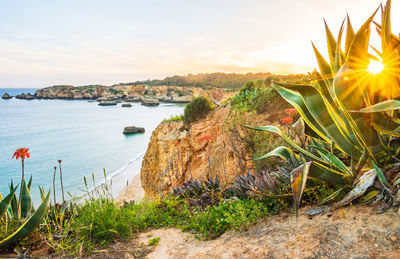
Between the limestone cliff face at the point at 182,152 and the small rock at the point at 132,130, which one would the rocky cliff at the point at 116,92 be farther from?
the limestone cliff face at the point at 182,152

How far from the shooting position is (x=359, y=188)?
7.95 feet

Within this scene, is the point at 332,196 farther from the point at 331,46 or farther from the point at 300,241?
the point at 331,46

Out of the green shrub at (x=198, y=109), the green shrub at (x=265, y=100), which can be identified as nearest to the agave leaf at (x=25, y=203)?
the green shrub at (x=265, y=100)

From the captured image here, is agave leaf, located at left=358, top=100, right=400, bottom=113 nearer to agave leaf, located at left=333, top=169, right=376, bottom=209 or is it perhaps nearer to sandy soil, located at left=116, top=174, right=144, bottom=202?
agave leaf, located at left=333, top=169, right=376, bottom=209

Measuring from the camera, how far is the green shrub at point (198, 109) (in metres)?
10.5

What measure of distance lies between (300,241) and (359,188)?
0.85 meters

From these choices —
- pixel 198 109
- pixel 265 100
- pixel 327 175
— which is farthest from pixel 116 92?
pixel 327 175

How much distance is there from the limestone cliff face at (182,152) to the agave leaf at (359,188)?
558 cm

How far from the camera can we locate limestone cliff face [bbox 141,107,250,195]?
9.04 meters

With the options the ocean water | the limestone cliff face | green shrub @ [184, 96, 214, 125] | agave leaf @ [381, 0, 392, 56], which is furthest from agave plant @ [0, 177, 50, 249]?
the ocean water

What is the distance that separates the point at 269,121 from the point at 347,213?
19.5 ft

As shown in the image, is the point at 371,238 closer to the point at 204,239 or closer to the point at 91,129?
the point at 204,239

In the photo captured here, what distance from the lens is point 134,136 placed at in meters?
34.2

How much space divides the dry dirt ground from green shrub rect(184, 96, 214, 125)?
768 cm
